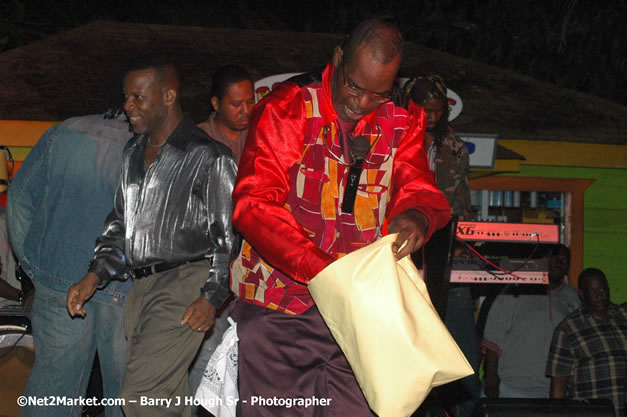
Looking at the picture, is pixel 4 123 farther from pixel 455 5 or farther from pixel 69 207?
pixel 455 5

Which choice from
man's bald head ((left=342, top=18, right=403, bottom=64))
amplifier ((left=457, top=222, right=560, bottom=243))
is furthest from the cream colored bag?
amplifier ((left=457, top=222, right=560, bottom=243))

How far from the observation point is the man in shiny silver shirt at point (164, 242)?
11.9 feet

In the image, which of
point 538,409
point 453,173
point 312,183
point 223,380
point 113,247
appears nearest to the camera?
point 312,183

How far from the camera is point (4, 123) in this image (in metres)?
8.22

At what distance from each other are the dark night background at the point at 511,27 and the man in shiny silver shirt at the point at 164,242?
883 inches

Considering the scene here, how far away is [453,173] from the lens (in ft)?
16.8

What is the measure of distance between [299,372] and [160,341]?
0.93 m

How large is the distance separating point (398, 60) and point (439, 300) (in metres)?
1.86

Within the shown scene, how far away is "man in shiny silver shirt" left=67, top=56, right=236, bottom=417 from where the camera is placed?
11.9 ft

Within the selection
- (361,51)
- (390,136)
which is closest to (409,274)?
(390,136)

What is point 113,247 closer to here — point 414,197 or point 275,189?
point 275,189

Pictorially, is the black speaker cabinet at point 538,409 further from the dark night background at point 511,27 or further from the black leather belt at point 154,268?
the dark night background at point 511,27

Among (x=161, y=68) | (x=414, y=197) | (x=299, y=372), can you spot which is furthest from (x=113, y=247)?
(x=414, y=197)

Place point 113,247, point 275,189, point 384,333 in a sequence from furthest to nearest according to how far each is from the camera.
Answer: point 113,247 < point 275,189 < point 384,333
